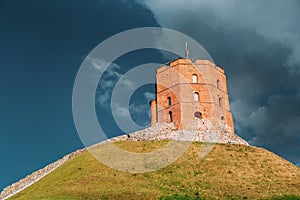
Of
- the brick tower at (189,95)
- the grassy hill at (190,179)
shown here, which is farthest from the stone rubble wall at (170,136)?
the grassy hill at (190,179)

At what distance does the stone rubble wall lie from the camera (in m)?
48.4

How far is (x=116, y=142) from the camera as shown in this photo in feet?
158

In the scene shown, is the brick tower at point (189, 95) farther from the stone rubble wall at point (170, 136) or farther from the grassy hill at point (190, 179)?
the grassy hill at point (190, 179)

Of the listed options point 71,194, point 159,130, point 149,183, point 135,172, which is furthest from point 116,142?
point 71,194

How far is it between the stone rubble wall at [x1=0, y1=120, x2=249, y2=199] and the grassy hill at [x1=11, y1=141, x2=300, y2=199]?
14.5 ft

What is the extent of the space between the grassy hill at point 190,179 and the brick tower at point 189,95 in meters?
9.62

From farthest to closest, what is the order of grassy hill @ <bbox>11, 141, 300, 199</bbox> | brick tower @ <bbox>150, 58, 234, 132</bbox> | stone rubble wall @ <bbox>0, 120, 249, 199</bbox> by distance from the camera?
brick tower @ <bbox>150, 58, 234, 132</bbox> → stone rubble wall @ <bbox>0, 120, 249, 199</bbox> → grassy hill @ <bbox>11, 141, 300, 199</bbox>

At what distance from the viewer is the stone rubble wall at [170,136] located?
4838 centimetres

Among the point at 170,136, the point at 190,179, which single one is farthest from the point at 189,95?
the point at 190,179

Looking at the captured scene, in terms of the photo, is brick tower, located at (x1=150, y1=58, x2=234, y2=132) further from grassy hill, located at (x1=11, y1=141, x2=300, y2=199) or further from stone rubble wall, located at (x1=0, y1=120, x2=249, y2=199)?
grassy hill, located at (x1=11, y1=141, x2=300, y2=199)

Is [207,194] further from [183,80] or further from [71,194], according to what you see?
[183,80]

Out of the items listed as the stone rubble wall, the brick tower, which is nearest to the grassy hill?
the stone rubble wall

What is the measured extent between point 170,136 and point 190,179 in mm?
13256

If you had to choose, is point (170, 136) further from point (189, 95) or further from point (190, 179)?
point (190, 179)
